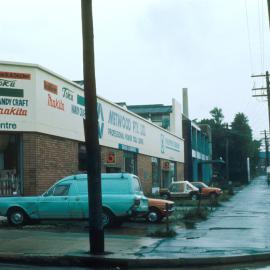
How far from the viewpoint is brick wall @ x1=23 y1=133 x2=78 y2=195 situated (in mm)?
21562

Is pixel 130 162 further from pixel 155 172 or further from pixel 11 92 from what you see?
pixel 11 92

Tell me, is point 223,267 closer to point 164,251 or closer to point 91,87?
point 164,251

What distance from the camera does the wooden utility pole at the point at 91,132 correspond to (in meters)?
12.0

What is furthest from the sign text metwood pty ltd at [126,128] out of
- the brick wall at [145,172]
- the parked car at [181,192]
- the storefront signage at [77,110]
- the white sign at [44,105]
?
the storefront signage at [77,110]

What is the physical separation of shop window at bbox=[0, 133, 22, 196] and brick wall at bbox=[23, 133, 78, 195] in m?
0.30

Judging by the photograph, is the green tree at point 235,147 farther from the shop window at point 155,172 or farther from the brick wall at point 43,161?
the brick wall at point 43,161

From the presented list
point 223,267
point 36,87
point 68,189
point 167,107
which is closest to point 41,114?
point 36,87

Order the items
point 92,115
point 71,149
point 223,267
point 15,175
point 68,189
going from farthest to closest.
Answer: point 71,149 → point 15,175 → point 68,189 → point 92,115 → point 223,267

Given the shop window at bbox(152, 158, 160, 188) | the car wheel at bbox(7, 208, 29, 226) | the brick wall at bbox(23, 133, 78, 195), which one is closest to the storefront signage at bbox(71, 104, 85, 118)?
the brick wall at bbox(23, 133, 78, 195)

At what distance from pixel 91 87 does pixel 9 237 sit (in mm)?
5063

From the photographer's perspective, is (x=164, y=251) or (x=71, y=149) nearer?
(x=164, y=251)

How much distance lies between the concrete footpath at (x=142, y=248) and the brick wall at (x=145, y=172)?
2048 cm

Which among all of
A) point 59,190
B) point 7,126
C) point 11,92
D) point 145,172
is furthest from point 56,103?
point 145,172

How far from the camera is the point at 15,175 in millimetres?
21625
